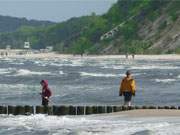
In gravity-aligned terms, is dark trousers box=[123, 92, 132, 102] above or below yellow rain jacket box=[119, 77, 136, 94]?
below

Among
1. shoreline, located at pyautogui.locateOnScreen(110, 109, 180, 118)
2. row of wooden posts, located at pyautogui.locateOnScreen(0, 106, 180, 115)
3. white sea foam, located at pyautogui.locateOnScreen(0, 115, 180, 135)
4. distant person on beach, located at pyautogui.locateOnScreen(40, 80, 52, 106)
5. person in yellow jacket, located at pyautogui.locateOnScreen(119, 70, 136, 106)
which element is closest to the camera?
white sea foam, located at pyautogui.locateOnScreen(0, 115, 180, 135)

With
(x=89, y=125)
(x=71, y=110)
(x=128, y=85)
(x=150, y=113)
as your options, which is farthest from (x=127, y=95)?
A: (x=89, y=125)

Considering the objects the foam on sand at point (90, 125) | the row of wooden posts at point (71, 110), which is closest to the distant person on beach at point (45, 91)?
the row of wooden posts at point (71, 110)

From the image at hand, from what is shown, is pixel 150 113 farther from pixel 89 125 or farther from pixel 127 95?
pixel 89 125

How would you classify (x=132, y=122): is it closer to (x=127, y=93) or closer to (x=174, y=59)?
(x=127, y=93)

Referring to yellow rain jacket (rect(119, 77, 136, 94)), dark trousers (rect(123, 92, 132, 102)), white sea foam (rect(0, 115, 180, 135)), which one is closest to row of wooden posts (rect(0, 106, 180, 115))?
dark trousers (rect(123, 92, 132, 102))

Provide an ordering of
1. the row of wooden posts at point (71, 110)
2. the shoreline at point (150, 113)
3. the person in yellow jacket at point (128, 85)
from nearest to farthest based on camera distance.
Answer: the shoreline at point (150, 113), the person in yellow jacket at point (128, 85), the row of wooden posts at point (71, 110)

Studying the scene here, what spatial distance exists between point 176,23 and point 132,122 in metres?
150

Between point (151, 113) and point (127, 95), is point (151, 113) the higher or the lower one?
the lower one

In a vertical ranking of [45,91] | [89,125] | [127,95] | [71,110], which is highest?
[45,91]

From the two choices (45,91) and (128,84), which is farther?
(128,84)

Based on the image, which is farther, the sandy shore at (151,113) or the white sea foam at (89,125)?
the sandy shore at (151,113)

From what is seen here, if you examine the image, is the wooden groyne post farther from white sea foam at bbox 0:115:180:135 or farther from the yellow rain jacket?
white sea foam at bbox 0:115:180:135

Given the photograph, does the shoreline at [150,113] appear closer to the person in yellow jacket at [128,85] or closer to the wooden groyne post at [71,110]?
the wooden groyne post at [71,110]
